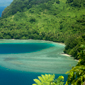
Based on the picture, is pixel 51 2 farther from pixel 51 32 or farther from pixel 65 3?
pixel 51 32

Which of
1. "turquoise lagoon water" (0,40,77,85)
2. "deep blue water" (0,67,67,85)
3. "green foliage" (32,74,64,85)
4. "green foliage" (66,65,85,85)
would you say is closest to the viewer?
"green foliage" (66,65,85,85)

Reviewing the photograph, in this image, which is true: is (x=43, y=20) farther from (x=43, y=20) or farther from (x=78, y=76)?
(x=78, y=76)

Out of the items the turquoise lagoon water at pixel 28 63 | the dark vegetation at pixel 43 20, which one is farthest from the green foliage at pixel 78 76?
the dark vegetation at pixel 43 20

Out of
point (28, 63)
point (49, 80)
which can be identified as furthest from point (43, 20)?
point (49, 80)

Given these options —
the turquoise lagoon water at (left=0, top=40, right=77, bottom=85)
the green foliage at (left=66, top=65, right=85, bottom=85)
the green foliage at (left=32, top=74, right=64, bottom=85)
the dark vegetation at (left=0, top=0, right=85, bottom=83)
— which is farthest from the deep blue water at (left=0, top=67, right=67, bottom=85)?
the dark vegetation at (left=0, top=0, right=85, bottom=83)

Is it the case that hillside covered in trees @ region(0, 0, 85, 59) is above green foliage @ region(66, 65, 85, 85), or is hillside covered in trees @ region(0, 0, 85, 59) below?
above

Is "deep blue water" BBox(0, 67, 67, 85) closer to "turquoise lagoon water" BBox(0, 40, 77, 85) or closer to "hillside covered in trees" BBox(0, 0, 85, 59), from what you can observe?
"turquoise lagoon water" BBox(0, 40, 77, 85)

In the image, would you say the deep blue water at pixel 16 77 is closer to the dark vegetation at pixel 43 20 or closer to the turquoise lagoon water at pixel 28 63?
the turquoise lagoon water at pixel 28 63
